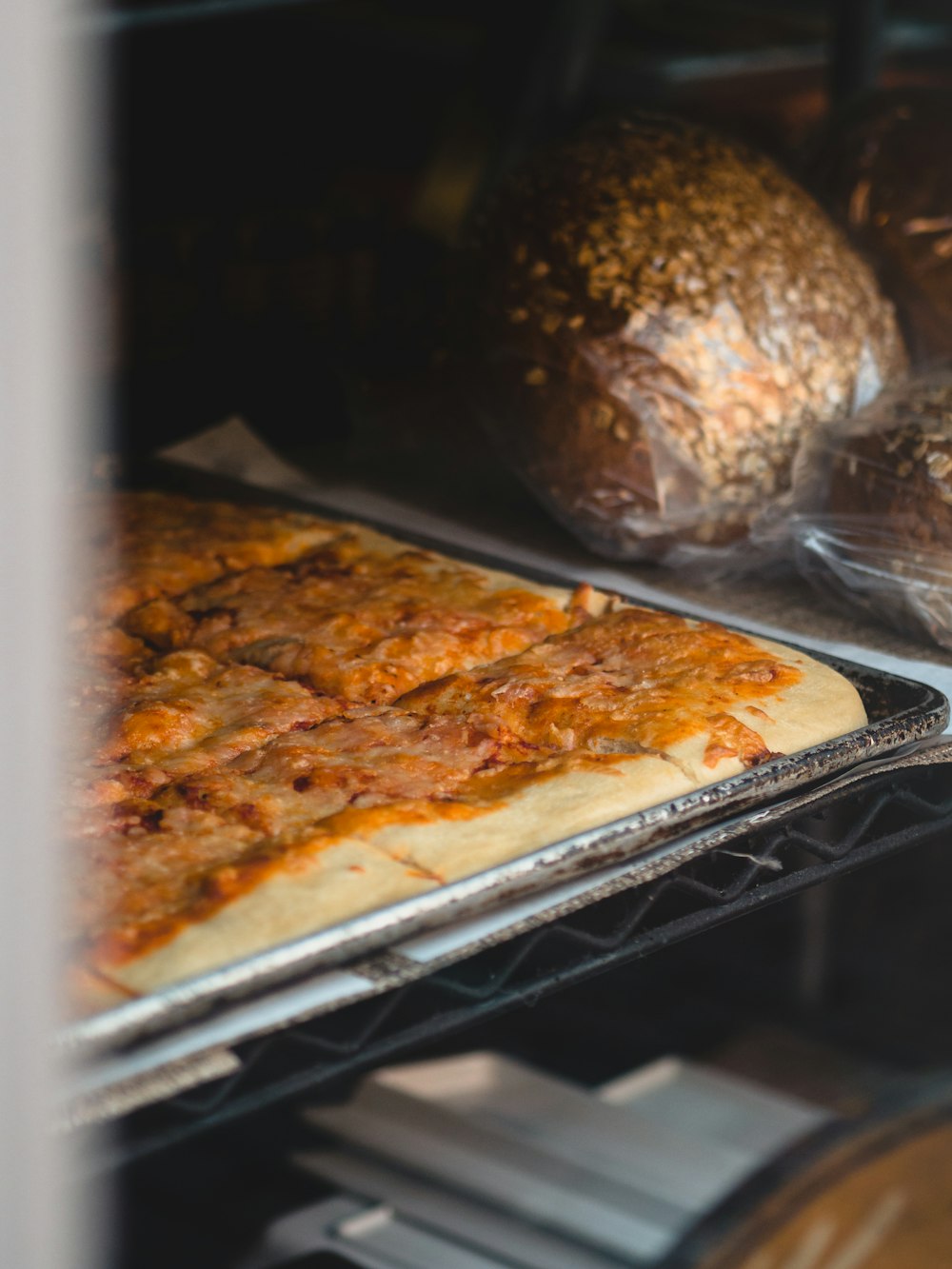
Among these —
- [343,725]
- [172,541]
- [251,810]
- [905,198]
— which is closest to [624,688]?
[343,725]

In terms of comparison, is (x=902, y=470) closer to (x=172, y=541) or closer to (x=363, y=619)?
(x=363, y=619)

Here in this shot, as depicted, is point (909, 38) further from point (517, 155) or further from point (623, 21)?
point (517, 155)

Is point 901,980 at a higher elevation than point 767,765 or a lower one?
lower

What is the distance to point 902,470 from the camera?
5.03ft

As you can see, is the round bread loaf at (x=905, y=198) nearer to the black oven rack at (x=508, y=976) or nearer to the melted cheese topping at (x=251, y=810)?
the black oven rack at (x=508, y=976)

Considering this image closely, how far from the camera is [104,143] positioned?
2.54 metres

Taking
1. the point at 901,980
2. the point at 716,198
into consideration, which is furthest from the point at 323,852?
the point at 901,980

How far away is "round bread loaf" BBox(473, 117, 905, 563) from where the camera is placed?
5.49ft

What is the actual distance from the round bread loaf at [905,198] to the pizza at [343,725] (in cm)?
70

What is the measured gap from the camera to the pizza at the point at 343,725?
1024mm

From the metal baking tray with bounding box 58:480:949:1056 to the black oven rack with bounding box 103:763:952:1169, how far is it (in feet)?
0.10

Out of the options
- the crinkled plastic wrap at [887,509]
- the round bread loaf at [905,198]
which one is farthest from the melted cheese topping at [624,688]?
the round bread loaf at [905,198]

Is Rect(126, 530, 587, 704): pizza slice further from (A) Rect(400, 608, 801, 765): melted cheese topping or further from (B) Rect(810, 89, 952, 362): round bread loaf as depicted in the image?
(B) Rect(810, 89, 952, 362): round bread loaf

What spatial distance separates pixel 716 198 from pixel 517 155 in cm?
60
